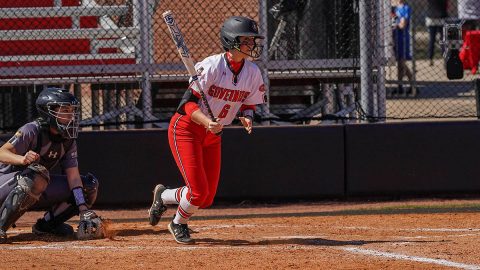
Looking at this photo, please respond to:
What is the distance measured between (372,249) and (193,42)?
4612 mm

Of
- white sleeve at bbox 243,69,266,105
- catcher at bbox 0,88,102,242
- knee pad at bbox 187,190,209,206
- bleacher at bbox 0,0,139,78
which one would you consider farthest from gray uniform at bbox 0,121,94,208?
bleacher at bbox 0,0,139,78

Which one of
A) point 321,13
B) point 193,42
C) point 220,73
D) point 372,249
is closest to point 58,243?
point 220,73

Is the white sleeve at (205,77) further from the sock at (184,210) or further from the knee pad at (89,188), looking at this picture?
the knee pad at (89,188)

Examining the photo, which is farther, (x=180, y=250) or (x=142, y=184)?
(x=142, y=184)

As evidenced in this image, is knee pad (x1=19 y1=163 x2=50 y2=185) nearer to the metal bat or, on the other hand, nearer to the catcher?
the catcher

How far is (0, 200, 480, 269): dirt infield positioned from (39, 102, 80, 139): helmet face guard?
85 cm

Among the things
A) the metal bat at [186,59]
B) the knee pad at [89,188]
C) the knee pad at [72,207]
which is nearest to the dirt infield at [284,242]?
the knee pad at [72,207]

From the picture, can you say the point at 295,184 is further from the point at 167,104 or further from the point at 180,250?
the point at 180,250

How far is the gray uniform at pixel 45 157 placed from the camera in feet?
26.3

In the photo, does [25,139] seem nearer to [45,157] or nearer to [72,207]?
[45,157]

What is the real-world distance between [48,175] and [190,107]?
1.25 m

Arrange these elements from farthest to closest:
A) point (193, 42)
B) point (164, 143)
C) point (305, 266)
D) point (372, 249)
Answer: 1. point (193, 42)
2. point (164, 143)
3. point (372, 249)
4. point (305, 266)

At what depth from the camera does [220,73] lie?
777 cm

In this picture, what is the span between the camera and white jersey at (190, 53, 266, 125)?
7746mm
